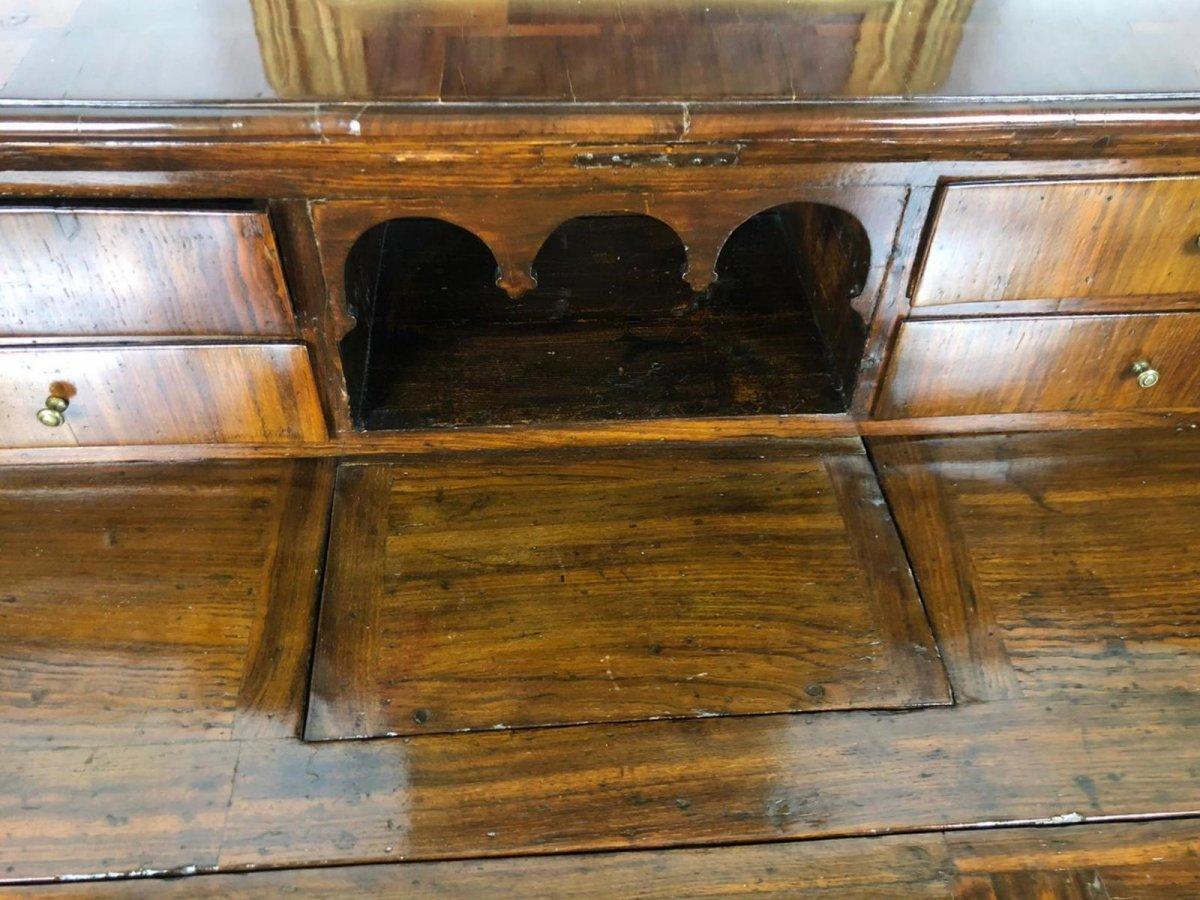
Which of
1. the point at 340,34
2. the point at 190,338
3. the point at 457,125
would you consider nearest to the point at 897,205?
the point at 457,125

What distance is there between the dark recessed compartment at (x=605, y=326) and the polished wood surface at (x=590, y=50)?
17 cm

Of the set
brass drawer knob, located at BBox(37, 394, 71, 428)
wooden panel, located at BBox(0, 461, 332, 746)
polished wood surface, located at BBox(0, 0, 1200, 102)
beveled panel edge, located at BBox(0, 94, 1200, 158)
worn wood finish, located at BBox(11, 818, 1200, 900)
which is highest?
polished wood surface, located at BBox(0, 0, 1200, 102)

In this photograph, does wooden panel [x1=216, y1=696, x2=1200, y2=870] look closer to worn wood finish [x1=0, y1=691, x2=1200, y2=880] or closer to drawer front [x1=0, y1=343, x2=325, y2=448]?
worn wood finish [x1=0, y1=691, x2=1200, y2=880]

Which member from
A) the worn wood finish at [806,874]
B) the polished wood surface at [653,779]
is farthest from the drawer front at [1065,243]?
the worn wood finish at [806,874]

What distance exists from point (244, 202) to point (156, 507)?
347 millimetres

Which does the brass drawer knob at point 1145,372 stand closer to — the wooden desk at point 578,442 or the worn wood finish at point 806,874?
the wooden desk at point 578,442

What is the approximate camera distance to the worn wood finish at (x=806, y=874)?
28.5 inches

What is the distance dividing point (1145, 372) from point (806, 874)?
0.61 m

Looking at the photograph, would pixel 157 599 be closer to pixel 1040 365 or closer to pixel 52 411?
pixel 52 411

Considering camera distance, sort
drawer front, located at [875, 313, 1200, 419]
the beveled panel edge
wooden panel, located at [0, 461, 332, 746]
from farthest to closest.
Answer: drawer front, located at [875, 313, 1200, 419] < wooden panel, located at [0, 461, 332, 746] < the beveled panel edge

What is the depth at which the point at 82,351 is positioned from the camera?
0.87 m

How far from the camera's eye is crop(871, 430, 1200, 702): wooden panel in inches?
33.8

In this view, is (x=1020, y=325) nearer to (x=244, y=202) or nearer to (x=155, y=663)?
(x=244, y=202)

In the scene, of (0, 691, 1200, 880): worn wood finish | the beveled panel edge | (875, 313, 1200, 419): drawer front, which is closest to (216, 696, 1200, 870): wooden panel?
(0, 691, 1200, 880): worn wood finish
